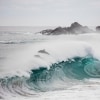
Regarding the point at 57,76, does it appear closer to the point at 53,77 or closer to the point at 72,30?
the point at 53,77

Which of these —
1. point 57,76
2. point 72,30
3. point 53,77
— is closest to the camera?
point 53,77

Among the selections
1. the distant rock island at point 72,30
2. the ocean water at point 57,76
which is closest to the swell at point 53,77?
the ocean water at point 57,76

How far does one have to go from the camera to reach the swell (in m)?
10.9

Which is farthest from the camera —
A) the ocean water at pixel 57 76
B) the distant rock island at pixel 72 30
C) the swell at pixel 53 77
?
the distant rock island at pixel 72 30

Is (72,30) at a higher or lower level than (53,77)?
higher

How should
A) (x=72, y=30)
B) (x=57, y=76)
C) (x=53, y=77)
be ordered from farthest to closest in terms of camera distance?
1. (x=72, y=30)
2. (x=57, y=76)
3. (x=53, y=77)

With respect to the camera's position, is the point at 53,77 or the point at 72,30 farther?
the point at 72,30

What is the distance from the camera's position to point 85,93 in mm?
10109

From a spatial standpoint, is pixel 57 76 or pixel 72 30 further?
pixel 72 30

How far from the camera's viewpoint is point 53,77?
13.6 metres

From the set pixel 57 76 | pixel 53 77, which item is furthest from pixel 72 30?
pixel 53 77

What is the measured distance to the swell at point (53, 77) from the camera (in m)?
10.9

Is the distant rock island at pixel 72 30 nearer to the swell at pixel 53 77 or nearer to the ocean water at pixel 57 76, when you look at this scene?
the ocean water at pixel 57 76

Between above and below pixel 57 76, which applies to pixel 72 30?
above
